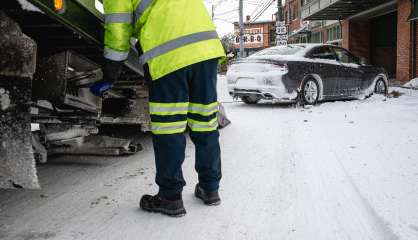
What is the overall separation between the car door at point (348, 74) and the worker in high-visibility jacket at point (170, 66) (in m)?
8.03

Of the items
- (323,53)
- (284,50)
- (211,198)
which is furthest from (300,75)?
(211,198)

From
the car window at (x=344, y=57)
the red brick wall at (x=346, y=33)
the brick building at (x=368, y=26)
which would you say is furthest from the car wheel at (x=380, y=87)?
the red brick wall at (x=346, y=33)

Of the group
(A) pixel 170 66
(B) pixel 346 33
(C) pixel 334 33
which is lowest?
(A) pixel 170 66

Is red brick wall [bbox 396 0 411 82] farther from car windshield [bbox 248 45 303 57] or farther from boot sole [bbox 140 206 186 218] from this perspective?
boot sole [bbox 140 206 186 218]

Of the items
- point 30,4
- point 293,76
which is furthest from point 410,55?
point 30,4

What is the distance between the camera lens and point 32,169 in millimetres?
2615

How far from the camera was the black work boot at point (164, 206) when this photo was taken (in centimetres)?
306

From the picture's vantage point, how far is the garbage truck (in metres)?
2.59

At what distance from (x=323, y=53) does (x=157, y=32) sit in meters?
8.17

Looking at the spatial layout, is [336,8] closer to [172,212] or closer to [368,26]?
[368,26]

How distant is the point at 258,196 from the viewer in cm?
350

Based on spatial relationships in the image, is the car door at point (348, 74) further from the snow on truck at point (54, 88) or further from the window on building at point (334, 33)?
the window on building at point (334, 33)

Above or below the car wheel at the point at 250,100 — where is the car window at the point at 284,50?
above

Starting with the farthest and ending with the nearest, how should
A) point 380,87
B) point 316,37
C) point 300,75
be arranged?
point 316,37 < point 380,87 < point 300,75
